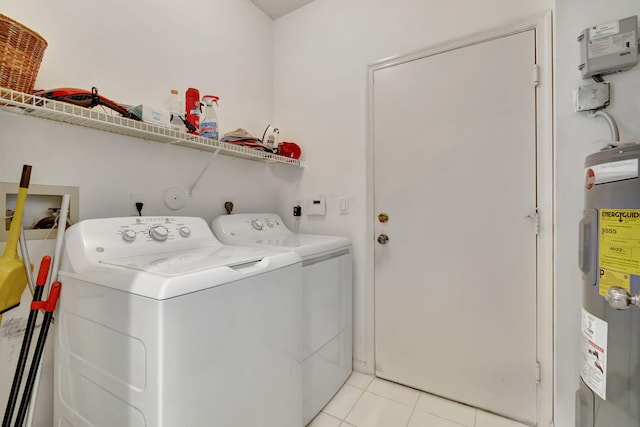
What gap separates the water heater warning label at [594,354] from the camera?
3.04ft

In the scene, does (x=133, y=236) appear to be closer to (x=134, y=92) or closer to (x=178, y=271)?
(x=178, y=271)

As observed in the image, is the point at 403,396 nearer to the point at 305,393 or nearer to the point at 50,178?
the point at 305,393

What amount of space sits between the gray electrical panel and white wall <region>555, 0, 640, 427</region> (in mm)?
62

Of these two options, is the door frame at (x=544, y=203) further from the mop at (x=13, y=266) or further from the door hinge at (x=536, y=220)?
the mop at (x=13, y=266)

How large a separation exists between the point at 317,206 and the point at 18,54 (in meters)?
1.63

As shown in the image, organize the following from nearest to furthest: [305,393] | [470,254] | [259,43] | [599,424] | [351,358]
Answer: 1. [599,424]
2. [305,393]
3. [470,254]
4. [351,358]
5. [259,43]

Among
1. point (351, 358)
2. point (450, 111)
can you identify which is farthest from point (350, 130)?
point (351, 358)

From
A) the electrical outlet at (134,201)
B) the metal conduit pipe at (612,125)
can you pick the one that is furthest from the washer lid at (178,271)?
the metal conduit pipe at (612,125)

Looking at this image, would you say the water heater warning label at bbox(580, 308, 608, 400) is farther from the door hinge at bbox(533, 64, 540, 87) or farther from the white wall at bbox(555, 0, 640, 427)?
the door hinge at bbox(533, 64, 540, 87)

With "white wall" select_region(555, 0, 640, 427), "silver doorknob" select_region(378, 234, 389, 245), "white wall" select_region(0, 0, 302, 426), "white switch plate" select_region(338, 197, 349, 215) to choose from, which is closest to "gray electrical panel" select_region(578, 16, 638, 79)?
"white wall" select_region(555, 0, 640, 427)

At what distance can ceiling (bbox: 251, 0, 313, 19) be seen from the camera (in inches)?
85.2

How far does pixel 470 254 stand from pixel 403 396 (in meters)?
0.98

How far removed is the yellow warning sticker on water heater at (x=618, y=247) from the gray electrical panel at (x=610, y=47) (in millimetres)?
630

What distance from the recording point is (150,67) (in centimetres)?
150
